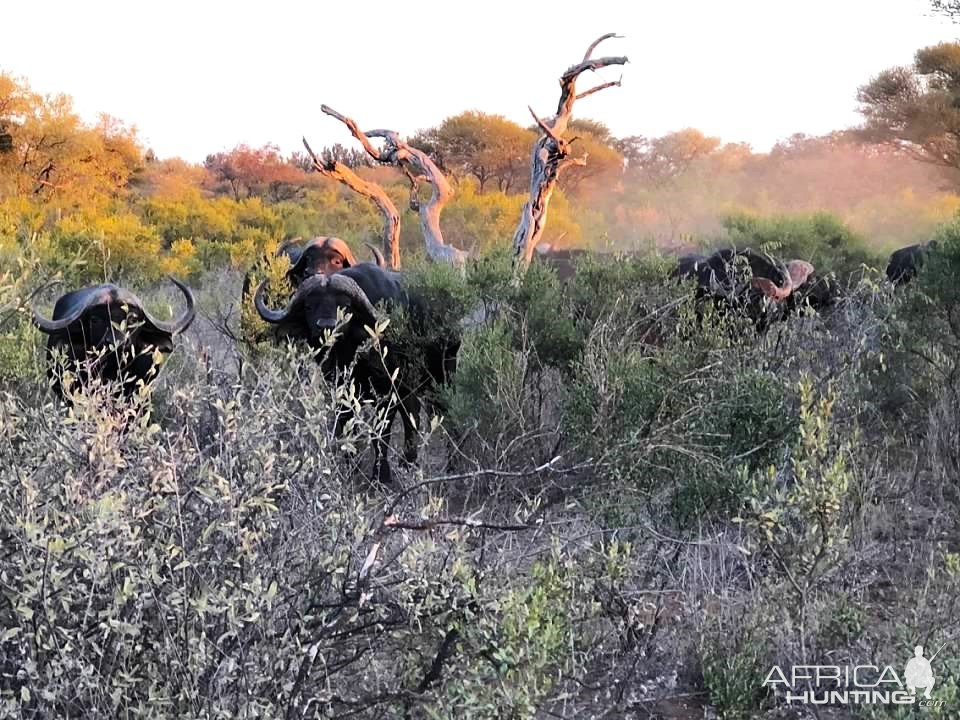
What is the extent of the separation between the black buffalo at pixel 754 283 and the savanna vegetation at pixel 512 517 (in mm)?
454

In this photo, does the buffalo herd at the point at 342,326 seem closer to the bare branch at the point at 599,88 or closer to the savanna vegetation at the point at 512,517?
the savanna vegetation at the point at 512,517

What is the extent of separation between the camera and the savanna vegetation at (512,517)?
2197 millimetres

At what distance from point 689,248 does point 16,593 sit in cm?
1297

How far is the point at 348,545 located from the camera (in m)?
2.42

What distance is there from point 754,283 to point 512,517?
372 centimetres

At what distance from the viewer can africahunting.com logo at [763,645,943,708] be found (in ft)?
9.58

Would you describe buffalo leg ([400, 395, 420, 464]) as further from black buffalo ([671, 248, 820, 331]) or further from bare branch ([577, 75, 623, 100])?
bare branch ([577, 75, 623, 100])

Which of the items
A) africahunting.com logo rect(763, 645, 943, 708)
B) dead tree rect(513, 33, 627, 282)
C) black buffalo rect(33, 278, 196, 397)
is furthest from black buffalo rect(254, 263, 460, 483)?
dead tree rect(513, 33, 627, 282)

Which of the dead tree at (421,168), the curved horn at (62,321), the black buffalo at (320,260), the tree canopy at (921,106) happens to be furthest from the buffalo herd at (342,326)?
the tree canopy at (921,106)

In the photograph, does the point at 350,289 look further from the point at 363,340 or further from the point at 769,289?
the point at 769,289

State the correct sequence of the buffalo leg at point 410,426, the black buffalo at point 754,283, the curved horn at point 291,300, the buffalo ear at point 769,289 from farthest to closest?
1. the buffalo ear at point 769,289
2. the black buffalo at point 754,283
3. the curved horn at point 291,300
4. the buffalo leg at point 410,426

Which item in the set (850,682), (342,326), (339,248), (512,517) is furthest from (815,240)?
(850,682)

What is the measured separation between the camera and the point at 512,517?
3.87m

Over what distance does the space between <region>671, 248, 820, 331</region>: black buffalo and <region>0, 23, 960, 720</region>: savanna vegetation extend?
1.49 ft
